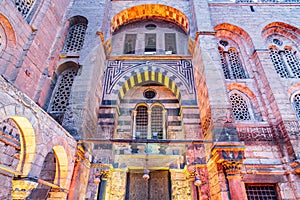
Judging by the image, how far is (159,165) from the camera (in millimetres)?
7359

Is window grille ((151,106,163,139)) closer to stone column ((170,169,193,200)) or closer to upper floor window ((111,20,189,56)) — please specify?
stone column ((170,169,193,200))

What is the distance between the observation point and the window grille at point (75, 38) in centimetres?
817

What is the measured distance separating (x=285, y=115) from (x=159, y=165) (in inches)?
192

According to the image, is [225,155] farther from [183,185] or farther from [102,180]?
[102,180]

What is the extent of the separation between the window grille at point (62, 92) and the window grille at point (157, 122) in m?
3.58

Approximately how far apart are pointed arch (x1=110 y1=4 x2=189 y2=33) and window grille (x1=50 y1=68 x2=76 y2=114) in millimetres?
3271

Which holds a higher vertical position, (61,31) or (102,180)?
(61,31)

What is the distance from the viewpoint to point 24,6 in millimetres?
6641

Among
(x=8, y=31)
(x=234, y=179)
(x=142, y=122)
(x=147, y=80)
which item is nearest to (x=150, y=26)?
(x=147, y=80)

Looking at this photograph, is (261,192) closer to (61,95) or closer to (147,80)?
(147,80)

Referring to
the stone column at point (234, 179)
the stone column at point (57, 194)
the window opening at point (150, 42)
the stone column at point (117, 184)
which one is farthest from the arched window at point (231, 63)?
the stone column at point (57, 194)

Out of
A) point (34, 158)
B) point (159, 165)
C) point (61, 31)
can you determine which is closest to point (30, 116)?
point (34, 158)

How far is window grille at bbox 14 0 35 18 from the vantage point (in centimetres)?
636

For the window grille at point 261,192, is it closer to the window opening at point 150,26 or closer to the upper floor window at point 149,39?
the upper floor window at point 149,39
